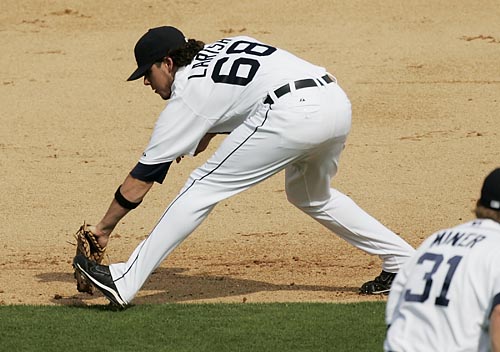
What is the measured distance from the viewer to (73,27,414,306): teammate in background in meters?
6.33

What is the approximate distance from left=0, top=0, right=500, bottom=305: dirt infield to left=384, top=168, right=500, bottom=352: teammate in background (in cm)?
278

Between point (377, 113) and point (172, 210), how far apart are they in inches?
211

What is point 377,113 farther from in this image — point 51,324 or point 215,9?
point 51,324

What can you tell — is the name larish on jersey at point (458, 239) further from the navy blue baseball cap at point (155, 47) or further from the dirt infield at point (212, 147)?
the dirt infield at point (212, 147)

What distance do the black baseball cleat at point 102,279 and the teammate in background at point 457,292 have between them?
8.28 feet

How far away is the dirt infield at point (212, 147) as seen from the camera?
25.7 ft

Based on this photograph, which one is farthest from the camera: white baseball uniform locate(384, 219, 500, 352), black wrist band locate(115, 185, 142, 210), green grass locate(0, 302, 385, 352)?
black wrist band locate(115, 185, 142, 210)

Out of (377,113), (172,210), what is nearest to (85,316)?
(172,210)

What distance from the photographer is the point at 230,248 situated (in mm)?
8328

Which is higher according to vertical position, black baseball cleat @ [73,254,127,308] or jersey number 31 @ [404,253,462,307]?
jersey number 31 @ [404,253,462,307]

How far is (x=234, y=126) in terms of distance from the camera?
655 cm

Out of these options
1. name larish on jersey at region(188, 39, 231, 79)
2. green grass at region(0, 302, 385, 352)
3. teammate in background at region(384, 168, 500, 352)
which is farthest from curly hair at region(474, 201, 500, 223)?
name larish on jersey at region(188, 39, 231, 79)

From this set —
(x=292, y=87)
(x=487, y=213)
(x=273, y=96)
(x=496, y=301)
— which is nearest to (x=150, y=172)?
(x=273, y=96)

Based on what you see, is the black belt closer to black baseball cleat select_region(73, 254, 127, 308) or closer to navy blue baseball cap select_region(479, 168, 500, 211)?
black baseball cleat select_region(73, 254, 127, 308)
